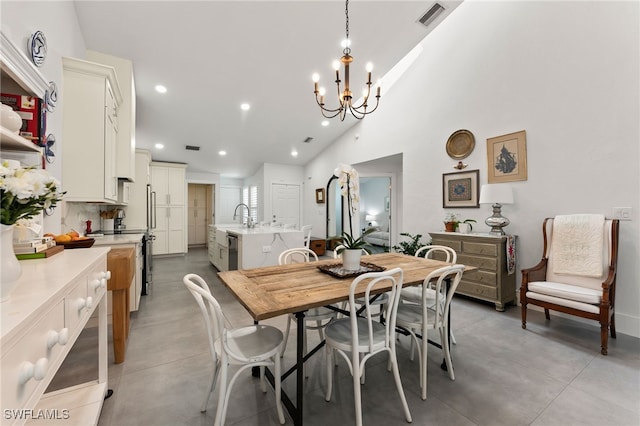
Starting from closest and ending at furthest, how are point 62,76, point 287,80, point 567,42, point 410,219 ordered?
1. point 62,76
2. point 567,42
3. point 287,80
4. point 410,219

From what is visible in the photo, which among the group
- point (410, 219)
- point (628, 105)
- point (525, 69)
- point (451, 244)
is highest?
point (525, 69)

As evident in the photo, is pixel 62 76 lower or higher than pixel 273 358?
higher

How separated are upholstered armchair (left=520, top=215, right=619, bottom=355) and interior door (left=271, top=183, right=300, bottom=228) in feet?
18.6

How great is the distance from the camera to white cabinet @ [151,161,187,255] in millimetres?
6543

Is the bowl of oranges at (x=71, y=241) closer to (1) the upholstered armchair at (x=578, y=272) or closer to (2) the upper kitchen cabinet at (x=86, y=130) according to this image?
(2) the upper kitchen cabinet at (x=86, y=130)

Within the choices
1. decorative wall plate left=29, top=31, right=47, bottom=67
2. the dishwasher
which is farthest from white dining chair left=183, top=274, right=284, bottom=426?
the dishwasher

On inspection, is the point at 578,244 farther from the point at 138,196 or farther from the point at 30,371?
the point at 138,196

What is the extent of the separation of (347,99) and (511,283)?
2.93m

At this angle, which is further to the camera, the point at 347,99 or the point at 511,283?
the point at 511,283

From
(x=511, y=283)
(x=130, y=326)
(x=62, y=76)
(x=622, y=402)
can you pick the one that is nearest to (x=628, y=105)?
(x=511, y=283)

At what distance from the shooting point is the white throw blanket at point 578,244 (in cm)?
254

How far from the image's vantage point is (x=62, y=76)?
220 cm

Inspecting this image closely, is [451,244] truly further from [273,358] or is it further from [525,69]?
[273,358]

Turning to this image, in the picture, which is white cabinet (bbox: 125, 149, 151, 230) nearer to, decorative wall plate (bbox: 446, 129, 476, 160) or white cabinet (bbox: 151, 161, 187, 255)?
white cabinet (bbox: 151, 161, 187, 255)
